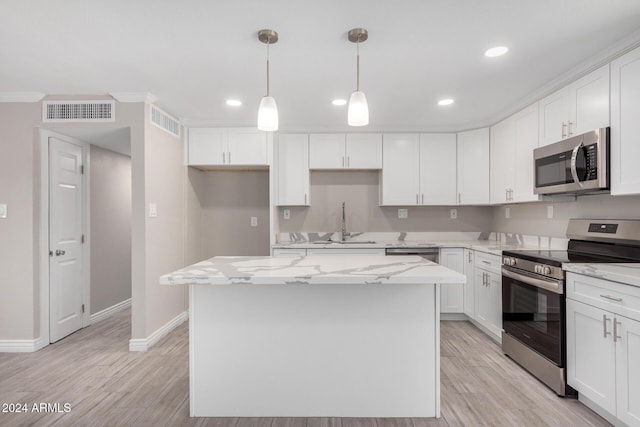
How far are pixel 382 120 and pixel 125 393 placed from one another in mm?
3473

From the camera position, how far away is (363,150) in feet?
13.8

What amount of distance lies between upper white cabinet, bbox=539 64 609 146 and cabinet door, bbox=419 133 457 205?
125 cm

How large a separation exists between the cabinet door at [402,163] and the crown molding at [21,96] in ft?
11.5

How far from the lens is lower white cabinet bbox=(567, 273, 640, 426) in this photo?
1793 millimetres

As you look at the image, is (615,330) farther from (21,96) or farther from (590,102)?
(21,96)

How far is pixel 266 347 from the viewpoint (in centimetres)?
205

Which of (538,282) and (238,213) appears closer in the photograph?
(538,282)

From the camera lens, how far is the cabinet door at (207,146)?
403 centimetres

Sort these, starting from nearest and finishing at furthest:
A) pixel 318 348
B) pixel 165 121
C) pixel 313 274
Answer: pixel 313 274, pixel 318 348, pixel 165 121

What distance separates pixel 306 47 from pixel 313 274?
1.48m

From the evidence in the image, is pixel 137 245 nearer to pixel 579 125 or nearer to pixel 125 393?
pixel 125 393

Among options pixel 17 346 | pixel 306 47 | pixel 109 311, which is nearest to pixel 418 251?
pixel 306 47

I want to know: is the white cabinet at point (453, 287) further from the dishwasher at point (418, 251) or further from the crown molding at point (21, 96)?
the crown molding at point (21, 96)

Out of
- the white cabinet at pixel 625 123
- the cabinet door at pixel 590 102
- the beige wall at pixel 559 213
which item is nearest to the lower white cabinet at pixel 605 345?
the white cabinet at pixel 625 123
